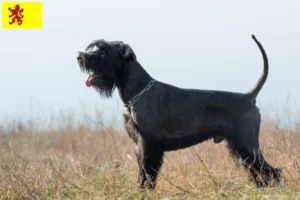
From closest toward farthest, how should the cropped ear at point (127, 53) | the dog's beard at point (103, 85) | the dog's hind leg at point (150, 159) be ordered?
the dog's hind leg at point (150, 159), the cropped ear at point (127, 53), the dog's beard at point (103, 85)

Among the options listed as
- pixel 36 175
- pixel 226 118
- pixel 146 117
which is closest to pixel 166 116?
pixel 146 117

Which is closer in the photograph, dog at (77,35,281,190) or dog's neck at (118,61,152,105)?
dog at (77,35,281,190)

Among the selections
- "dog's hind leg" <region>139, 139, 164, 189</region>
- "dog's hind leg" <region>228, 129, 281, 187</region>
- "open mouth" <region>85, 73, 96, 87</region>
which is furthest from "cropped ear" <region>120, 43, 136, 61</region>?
"dog's hind leg" <region>228, 129, 281, 187</region>

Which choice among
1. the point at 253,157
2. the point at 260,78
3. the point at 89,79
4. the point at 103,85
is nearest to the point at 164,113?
the point at 103,85

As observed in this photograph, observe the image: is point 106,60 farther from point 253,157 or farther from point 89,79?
point 253,157

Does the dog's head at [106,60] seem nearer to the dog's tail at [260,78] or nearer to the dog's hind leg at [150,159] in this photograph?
the dog's hind leg at [150,159]

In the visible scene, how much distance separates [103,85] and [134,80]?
37 cm

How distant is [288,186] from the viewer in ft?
20.4

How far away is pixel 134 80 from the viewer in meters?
6.43

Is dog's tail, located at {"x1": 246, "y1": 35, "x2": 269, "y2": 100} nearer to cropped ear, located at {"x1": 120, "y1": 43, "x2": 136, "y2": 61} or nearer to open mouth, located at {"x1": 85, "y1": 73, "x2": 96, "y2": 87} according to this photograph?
cropped ear, located at {"x1": 120, "y1": 43, "x2": 136, "y2": 61}

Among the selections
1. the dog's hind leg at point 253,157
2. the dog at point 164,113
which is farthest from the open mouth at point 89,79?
the dog's hind leg at point 253,157

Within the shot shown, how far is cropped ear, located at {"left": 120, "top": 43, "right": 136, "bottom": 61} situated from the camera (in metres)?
6.37

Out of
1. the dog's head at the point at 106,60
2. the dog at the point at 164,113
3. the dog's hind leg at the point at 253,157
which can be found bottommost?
the dog's hind leg at the point at 253,157

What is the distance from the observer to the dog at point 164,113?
Result: 6.30m
